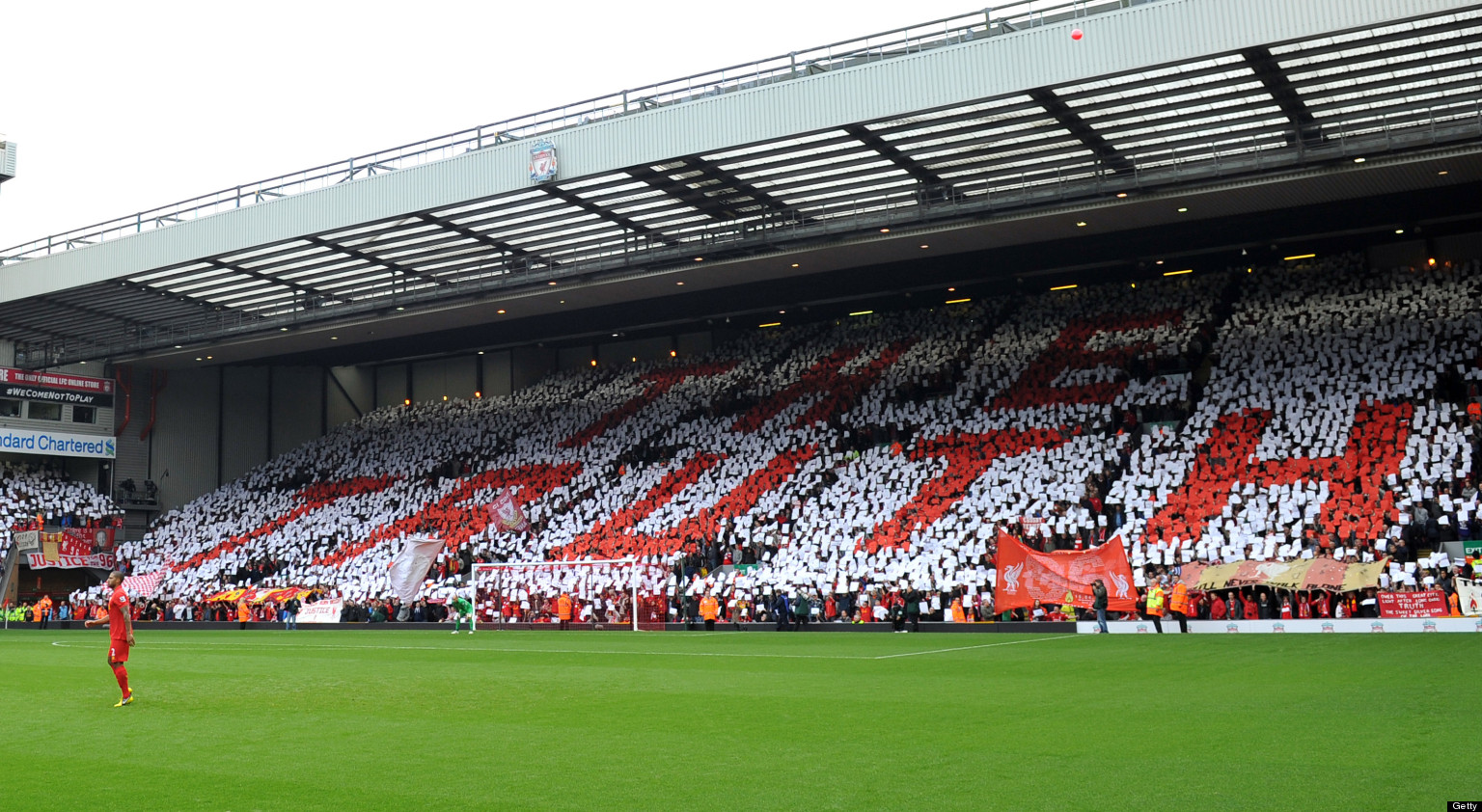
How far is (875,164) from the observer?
3084 cm

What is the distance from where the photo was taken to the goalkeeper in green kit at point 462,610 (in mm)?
37013

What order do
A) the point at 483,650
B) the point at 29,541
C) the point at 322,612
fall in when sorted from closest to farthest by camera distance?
the point at 483,650 → the point at 322,612 → the point at 29,541

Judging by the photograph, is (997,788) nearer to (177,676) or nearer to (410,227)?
(177,676)

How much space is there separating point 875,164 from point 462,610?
17871 millimetres

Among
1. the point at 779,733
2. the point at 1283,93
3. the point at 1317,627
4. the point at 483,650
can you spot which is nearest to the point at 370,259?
the point at 483,650

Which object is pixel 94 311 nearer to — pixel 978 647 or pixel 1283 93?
pixel 978 647

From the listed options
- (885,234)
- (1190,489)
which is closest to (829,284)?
(885,234)

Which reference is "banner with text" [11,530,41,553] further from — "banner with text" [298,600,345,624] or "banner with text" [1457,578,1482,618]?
"banner with text" [1457,578,1482,618]

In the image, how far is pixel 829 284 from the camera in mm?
44000

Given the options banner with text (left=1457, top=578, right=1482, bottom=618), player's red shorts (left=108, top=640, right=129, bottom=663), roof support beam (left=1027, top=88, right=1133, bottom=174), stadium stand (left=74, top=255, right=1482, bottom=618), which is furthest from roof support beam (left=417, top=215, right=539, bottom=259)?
banner with text (left=1457, top=578, right=1482, bottom=618)

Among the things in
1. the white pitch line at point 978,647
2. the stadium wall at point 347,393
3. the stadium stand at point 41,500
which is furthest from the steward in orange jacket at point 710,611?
the stadium wall at point 347,393

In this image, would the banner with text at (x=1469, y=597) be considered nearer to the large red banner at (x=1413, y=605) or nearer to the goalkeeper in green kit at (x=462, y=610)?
the large red banner at (x=1413, y=605)

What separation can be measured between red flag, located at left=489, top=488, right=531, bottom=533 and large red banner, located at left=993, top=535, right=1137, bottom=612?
725 inches

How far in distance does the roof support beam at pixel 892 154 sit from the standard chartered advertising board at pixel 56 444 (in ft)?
125
